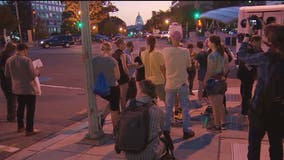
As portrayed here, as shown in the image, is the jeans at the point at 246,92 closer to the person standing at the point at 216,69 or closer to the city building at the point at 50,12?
Result: the person standing at the point at 216,69

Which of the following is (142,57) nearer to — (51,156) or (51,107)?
(51,156)

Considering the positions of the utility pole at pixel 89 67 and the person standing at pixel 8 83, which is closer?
the utility pole at pixel 89 67

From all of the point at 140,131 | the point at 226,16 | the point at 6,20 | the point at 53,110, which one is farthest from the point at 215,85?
the point at 6,20

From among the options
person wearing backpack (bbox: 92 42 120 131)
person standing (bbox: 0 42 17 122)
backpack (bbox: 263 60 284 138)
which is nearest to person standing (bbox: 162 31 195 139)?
person wearing backpack (bbox: 92 42 120 131)

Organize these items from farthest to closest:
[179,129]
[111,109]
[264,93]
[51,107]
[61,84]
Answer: [61,84] → [51,107] → [179,129] → [111,109] → [264,93]

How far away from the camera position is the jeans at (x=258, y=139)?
12.6 ft

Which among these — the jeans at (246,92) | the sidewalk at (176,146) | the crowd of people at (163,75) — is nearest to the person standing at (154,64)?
the crowd of people at (163,75)

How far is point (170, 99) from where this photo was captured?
19.5 feet

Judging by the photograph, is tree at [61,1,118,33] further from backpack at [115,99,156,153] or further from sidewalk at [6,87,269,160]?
backpack at [115,99,156,153]

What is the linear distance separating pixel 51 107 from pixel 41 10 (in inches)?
5947

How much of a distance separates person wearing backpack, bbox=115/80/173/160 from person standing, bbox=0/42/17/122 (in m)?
4.77

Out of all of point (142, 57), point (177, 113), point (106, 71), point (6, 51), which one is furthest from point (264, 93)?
point (6, 51)

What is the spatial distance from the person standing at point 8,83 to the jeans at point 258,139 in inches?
227

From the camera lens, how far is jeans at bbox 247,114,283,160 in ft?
12.6
